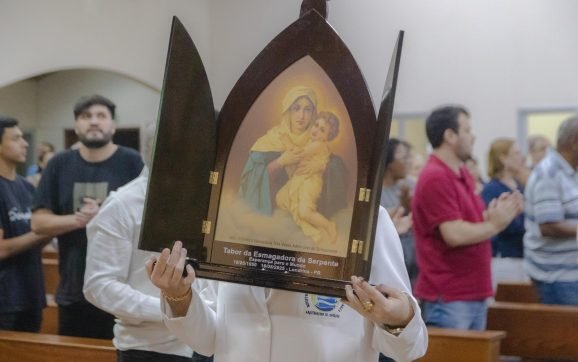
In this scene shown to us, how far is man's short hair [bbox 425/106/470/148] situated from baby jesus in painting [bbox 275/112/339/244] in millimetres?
2236

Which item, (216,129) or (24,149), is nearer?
(216,129)

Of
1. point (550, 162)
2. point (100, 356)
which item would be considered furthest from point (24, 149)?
point (550, 162)

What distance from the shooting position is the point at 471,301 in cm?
372

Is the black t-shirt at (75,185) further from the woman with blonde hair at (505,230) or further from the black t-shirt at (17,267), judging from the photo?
the woman with blonde hair at (505,230)

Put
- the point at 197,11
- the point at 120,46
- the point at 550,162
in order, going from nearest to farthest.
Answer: the point at 550,162, the point at 120,46, the point at 197,11

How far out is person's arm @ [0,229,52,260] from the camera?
389 cm

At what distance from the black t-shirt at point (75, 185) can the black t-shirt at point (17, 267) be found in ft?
0.90

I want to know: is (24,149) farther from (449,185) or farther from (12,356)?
(449,185)

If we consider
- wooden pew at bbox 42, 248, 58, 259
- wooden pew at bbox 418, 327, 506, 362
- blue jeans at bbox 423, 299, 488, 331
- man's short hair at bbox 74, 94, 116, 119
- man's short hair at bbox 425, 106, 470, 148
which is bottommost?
wooden pew at bbox 42, 248, 58, 259

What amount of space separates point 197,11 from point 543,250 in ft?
16.4

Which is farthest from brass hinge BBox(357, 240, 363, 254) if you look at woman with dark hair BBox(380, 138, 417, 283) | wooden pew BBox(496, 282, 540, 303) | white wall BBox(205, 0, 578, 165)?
white wall BBox(205, 0, 578, 165)

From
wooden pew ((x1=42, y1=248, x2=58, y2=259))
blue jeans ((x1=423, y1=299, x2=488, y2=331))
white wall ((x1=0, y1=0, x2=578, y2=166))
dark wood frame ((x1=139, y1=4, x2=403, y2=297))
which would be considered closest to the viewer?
dark wood frame ((x1=139, y1=4, x2=403, y2=297))

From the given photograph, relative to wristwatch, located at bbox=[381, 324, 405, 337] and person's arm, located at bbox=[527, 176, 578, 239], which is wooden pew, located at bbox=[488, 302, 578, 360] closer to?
person's arm, located at bbox=[527, 176, 578, 239]

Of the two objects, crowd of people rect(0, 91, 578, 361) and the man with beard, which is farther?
the man with beard
